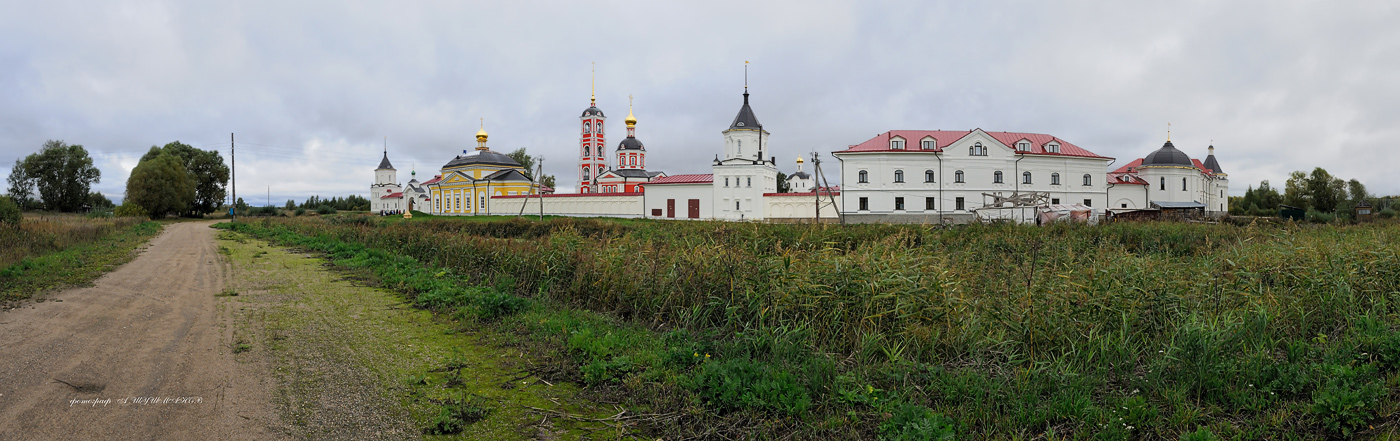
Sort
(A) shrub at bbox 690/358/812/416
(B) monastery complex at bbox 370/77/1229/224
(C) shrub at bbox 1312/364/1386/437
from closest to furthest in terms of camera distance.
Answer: (C) shrub at bbox 1312/364/1386/437 < (A) shrub at bbox 690/358/812/416 < (B) monastery complex at bbox 370/77/1229/224

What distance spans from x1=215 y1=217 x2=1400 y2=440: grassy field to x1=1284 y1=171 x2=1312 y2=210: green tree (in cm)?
6954

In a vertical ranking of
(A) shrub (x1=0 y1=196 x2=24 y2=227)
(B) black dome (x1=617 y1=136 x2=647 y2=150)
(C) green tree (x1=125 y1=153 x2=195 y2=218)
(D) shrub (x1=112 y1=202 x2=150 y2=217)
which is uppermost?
(B) black dome (x1=617 y1=136 x2=647 y2=150)

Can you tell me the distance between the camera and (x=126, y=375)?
493cm

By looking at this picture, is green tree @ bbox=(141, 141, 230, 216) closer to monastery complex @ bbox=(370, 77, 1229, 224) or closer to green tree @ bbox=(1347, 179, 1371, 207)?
monastery complex @ bbox=(370, 77, 1229, 224)

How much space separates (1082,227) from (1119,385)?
53.0ft

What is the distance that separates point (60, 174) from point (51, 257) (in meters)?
54.2

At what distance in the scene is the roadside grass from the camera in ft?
13.5

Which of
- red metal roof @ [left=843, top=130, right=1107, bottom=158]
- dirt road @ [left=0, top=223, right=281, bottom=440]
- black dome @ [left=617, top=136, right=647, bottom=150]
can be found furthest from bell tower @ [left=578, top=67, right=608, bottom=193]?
dirt road @ [left=0, top=223, right=281, bottom=440]

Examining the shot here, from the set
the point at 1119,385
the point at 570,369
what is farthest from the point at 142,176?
the point at 1119,385

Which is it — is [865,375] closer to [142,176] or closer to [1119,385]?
[1119,385]

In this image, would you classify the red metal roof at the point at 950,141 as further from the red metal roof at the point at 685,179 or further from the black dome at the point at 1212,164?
the black dome at the point at 1212,164

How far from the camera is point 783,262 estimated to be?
20.8 ft

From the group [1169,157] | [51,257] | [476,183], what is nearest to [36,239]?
[51,257]

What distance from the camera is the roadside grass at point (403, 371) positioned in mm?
4129
